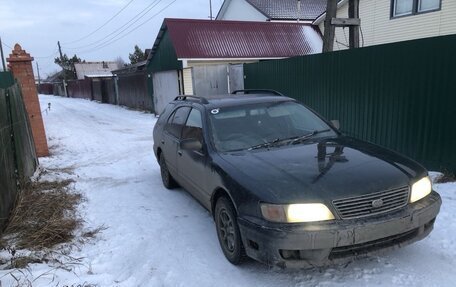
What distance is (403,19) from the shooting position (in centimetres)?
1669

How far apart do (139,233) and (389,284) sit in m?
2.80

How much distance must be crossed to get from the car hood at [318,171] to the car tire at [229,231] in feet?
1.13

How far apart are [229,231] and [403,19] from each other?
16.0 meters

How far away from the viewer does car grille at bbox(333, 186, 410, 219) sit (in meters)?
3.11

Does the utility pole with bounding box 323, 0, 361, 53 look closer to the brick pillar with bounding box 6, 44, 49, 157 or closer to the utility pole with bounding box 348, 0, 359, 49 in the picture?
the utility pole with bounding box 348, 0, 359, 49

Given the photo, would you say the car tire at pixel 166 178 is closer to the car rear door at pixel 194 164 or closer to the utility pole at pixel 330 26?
the car rear door at pixel 194 164

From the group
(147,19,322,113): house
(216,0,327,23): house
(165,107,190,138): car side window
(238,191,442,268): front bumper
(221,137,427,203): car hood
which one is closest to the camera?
(238,191,442,268): front bumper

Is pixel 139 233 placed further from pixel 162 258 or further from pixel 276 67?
pixel 276 67

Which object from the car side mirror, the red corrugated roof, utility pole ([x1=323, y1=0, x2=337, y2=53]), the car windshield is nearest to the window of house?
the red corrugated roof

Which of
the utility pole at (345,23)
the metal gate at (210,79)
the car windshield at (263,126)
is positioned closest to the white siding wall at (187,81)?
the metal gate at (210,79)

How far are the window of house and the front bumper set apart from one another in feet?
49.0

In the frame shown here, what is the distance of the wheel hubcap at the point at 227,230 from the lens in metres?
3.76

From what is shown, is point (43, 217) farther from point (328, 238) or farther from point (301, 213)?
point (328, 238)

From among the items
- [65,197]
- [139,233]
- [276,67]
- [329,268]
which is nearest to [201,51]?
[276,67]
